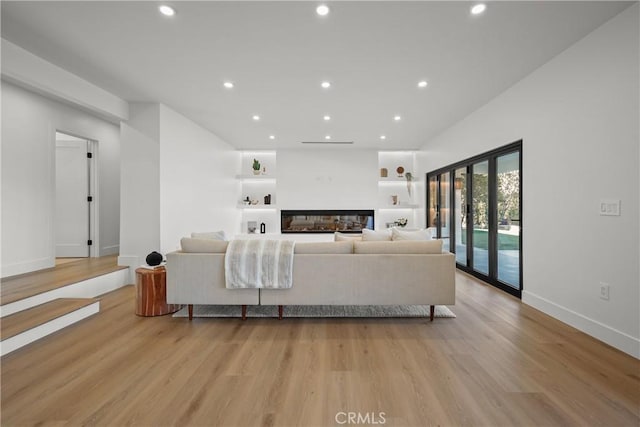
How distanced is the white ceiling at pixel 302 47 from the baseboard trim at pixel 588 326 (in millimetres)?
2586

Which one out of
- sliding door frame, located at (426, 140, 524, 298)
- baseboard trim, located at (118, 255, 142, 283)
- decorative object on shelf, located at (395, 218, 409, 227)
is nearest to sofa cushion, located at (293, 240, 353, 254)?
sliding door frame, located at (426, 140, 524, 298)

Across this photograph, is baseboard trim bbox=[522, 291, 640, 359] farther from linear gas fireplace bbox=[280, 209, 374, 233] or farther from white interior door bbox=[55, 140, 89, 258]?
white interior door bbox=[55, 140, 89, 258]

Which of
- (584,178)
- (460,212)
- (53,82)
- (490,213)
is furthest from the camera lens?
(460,212)

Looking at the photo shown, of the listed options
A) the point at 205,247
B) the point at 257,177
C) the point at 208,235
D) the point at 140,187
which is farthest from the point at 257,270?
the point at 257,177

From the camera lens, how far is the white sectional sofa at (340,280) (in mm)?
2857

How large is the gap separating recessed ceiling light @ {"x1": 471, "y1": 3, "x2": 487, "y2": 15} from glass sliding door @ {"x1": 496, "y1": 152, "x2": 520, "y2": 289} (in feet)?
6.74

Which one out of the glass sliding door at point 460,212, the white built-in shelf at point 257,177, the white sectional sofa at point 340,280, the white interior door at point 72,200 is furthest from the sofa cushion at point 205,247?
the white built-in shelf at point 257,177

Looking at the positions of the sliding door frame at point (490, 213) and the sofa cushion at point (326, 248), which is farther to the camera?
the sliding door frame at point (490, 213)

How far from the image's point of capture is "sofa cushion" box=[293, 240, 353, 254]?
2932mm

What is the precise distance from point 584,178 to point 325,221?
5.42 metres

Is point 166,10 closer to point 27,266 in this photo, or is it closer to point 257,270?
point 257,270

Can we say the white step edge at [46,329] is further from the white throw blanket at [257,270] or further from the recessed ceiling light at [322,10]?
the recessed ceiling light at [322,10]

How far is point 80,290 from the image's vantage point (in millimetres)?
3414

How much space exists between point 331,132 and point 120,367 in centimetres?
496
